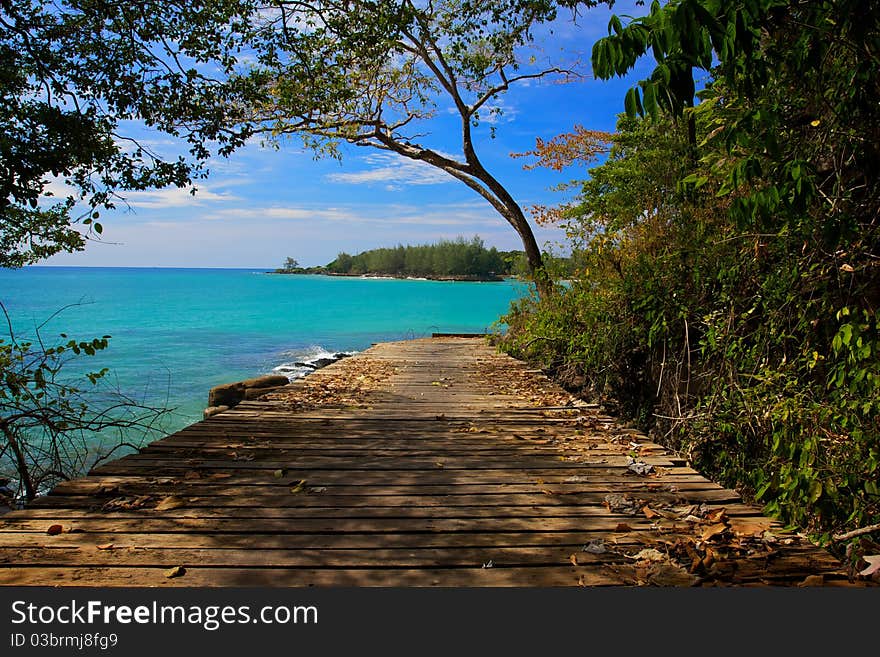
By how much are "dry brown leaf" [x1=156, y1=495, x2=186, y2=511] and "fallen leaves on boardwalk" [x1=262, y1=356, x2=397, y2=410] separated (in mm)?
2500

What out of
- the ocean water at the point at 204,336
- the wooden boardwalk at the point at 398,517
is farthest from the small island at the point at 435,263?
the wooden boardwalk at the point at 398,517

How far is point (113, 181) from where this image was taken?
5.17 m

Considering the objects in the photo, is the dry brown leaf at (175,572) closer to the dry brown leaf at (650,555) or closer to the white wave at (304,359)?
the dry brown leaf at (650,555)

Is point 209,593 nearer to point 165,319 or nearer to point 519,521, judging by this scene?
point 519,521

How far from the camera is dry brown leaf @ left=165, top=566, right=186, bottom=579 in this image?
6.75 feet

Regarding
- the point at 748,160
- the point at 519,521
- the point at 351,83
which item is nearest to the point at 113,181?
the point at 519,521

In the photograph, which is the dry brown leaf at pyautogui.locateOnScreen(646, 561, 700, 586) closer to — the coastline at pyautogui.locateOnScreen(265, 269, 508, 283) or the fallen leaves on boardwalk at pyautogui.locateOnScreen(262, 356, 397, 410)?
the fallen leaves on boardwalk at pyautogui.locateOnScreen(262, 356, 397, 410)

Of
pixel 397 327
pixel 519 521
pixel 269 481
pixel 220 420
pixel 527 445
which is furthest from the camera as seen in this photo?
pixel 397 327

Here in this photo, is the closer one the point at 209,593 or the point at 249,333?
the point at 209,593

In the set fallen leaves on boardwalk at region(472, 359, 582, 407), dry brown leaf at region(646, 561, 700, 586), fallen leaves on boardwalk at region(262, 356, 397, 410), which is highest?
dry brown leaf at region(646, 561, 700, 586)

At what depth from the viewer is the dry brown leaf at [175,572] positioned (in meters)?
2.06

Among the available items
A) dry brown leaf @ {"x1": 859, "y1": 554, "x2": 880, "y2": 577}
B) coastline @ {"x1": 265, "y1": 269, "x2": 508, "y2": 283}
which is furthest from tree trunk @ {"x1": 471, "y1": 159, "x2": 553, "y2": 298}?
coastline @ {"x1": 265, "y1": 269, "x2": 508, "y2": 283}

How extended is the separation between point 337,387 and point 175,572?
15.3ft

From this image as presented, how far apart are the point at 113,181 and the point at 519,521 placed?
518cm
